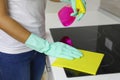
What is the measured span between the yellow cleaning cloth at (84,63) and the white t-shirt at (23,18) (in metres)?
0.21

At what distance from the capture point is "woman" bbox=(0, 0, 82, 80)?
35.1 inches

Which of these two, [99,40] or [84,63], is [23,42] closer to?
[84,63]

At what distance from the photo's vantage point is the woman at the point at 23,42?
2.93ft

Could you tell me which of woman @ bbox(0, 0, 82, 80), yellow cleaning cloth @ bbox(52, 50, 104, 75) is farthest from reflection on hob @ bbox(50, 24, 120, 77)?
woman @ bbox(0, 0, 82, 80)

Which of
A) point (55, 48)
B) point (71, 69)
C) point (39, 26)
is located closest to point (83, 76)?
point (71, 69)

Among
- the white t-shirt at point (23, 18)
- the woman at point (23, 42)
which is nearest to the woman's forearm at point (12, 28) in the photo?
the woman at point (23, 42)

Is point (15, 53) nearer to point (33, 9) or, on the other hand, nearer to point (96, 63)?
point (33, 9)

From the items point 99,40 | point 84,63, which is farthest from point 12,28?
point 99,40

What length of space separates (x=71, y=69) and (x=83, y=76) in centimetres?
7

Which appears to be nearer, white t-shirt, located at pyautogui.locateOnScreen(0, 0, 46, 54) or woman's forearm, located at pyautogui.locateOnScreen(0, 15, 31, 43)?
woman's forearm, located at pyautogui.locateOnScreen(0, 15, 31, 43)

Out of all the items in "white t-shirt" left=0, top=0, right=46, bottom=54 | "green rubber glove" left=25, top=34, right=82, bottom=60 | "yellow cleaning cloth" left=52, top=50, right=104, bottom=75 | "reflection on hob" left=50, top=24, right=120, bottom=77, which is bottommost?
"reflection on hob" left=50, top=24, right=120, bottom=77

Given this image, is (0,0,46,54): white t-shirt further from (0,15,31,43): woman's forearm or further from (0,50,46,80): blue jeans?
(0,15,31,43): woman's forearm

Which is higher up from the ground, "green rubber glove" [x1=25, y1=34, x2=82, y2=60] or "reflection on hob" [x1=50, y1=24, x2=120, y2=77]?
"green rubber glove" [x1=25, y1=34, x2=82, y2=60]

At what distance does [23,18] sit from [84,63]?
0.35 meters
